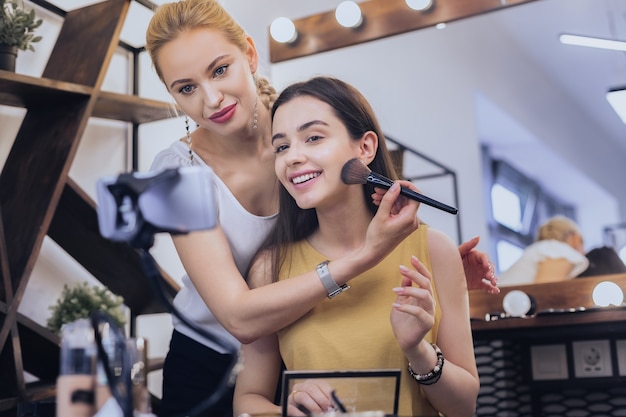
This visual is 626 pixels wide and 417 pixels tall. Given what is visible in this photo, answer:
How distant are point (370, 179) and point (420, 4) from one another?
5.52ft

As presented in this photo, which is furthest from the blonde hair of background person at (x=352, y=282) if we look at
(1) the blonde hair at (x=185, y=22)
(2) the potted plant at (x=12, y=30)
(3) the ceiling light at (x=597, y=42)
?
(3) the ceiling light at (x=597, y=42)

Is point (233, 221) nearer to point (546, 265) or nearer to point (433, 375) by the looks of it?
point (433, 375)

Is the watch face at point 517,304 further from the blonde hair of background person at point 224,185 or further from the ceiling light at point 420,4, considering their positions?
the ceiling light at point 420,4

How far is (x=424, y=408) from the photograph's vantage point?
1109 mm

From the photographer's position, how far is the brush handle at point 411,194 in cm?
101

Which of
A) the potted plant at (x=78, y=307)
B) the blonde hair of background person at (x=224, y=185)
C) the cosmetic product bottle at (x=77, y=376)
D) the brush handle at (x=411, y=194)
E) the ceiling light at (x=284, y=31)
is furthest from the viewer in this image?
the ceiling light at (x=284, y=31)

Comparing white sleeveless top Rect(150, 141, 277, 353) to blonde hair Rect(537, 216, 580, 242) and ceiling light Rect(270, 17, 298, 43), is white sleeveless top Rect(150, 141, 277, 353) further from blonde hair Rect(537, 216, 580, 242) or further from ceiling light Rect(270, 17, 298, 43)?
blonde hair Rect(537, 216, 580, 242)

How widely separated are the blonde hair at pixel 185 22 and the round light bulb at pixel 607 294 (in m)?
1.14

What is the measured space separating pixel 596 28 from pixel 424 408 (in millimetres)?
4327

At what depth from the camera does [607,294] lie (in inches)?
78.5

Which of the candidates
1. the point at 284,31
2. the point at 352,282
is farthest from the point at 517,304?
the point at 284,31

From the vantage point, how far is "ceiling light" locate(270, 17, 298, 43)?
9.03 ft

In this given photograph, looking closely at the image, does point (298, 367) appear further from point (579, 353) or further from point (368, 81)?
point (368, 81)

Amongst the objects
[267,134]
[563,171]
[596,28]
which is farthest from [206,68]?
[563,171]
